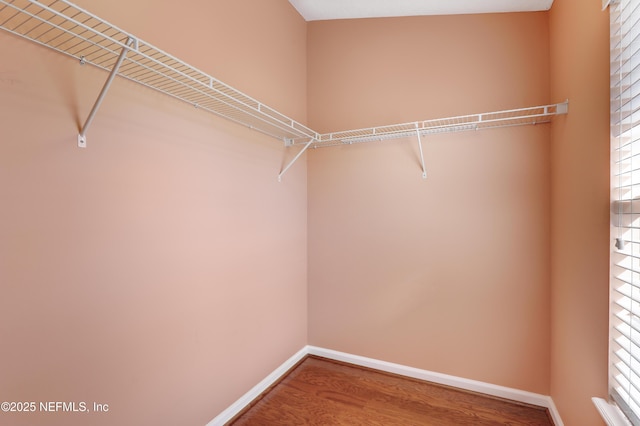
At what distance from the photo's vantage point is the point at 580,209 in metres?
1.38

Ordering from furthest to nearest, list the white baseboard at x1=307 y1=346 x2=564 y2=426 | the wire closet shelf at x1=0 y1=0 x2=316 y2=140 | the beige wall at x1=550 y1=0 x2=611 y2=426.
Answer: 1. the white baseboard at x1=307 y1=346 x2=564 y2=426
2. the beige wall at x1=550 y1=0 x2=611 y2=426
3. the wire closet shelf at x1=0 y1=0 x2=316 y2=140

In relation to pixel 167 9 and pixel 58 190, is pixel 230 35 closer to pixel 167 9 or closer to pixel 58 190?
pixel 167 9

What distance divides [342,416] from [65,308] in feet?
5.23

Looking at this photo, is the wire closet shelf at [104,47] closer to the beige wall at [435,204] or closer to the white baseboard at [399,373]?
the beige wall at [435,204]

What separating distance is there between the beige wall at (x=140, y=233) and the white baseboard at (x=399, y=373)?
2.8 inches

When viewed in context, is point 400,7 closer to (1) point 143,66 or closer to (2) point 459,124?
(2) point 459,124

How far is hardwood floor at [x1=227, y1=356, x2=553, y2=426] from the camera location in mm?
1766

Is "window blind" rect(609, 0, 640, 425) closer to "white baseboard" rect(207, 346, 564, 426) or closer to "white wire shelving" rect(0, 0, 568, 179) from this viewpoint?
"white wire shelving" rect(0, 0, 568, 179)

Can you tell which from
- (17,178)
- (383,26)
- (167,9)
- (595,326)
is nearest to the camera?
(17,178)

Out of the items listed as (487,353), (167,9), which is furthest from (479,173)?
(167,9)

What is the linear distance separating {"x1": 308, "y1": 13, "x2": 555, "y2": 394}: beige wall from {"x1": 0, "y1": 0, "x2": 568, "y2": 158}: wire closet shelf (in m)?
0.12

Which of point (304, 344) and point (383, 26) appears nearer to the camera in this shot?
point (383, 26)

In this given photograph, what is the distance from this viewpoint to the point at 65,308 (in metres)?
1.03

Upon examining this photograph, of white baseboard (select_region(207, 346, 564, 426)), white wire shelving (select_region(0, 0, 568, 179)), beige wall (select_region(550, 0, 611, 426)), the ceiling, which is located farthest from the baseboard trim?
the ceiling
